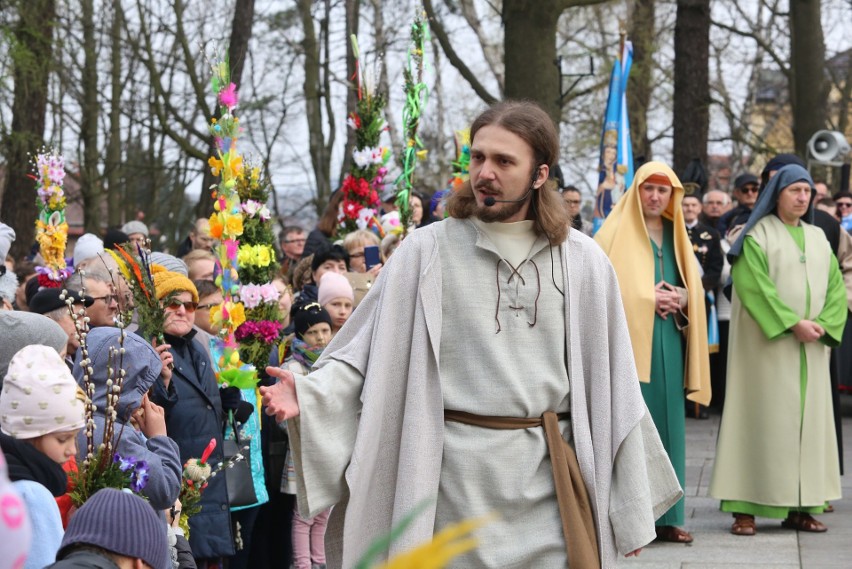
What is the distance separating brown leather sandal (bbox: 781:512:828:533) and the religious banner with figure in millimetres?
4516

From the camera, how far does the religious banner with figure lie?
12930 millimetres

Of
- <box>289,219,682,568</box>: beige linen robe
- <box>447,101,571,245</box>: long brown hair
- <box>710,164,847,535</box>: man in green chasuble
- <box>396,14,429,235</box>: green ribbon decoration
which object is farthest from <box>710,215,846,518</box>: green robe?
<box>447,101,571,245</box>: long brown hair

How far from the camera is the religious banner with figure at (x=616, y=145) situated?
1293 cm

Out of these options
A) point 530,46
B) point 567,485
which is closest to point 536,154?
point 567,485

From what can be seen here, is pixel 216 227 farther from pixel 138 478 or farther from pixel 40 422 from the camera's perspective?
pixel 40 422

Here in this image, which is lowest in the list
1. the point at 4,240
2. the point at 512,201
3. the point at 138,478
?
the point at 138,478

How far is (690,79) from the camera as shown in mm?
18609

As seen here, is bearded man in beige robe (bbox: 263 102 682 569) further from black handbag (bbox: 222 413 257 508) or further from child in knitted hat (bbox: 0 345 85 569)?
black handbag (bbox: 222 413 257 508)

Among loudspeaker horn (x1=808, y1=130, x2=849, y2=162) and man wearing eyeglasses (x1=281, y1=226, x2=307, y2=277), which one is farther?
loudspeaker horn (x1=808, y1=130, x2=849, y2=162)

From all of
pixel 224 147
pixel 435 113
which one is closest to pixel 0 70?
pixel 224 147

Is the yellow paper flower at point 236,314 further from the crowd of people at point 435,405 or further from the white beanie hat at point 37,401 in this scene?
the white beanie hat at point 37,401

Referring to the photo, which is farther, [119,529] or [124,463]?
[124,463]

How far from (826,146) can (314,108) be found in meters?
14.9

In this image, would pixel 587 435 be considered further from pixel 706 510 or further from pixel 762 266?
pixel 706 510
